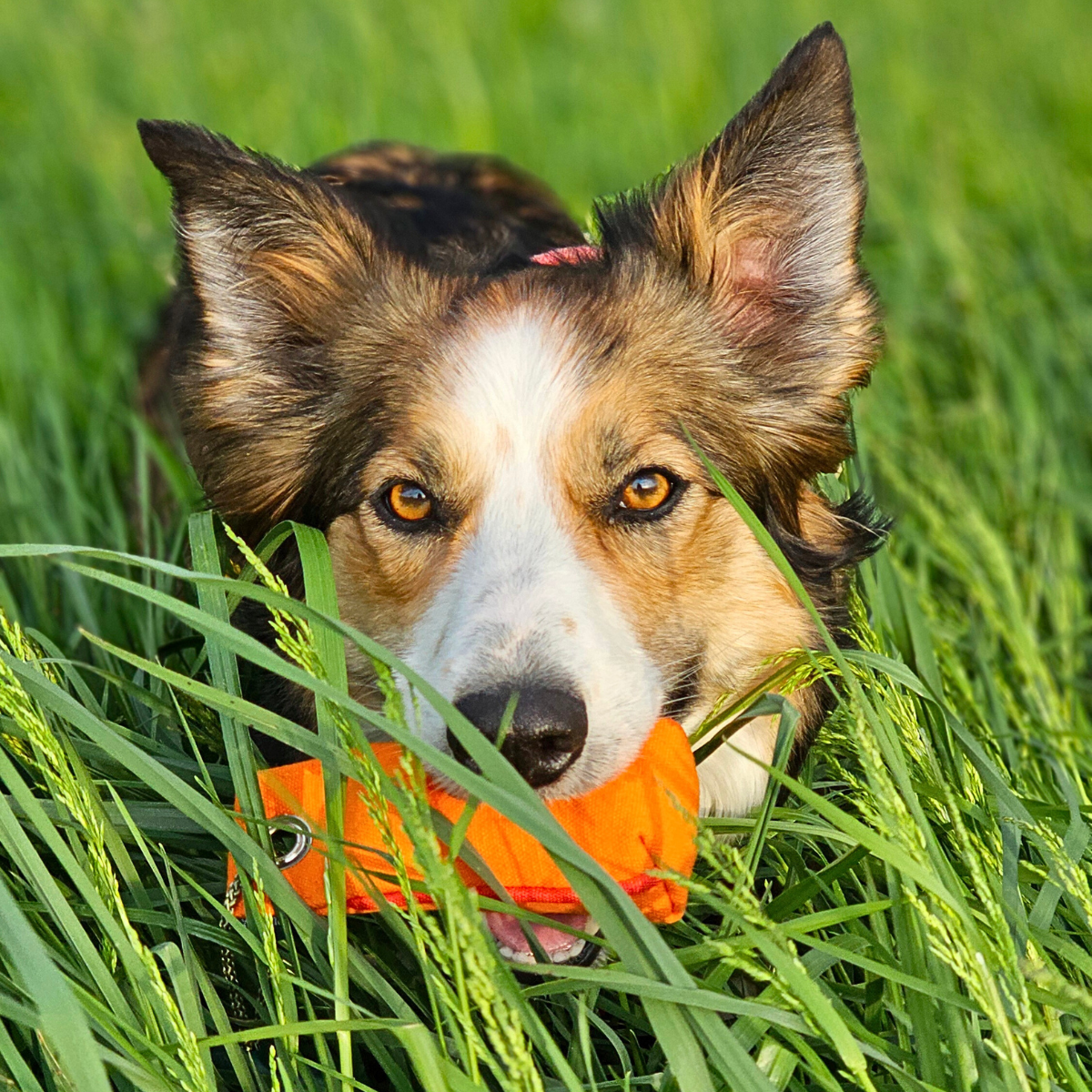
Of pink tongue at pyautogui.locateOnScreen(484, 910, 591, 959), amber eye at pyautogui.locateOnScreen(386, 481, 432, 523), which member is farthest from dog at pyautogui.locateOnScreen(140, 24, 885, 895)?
pink tongue at pyautogui.locateOnScreen(484, 910, 591, 959)

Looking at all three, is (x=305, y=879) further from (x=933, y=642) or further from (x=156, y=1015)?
(x=933, y=642)

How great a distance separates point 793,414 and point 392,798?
1.26 meters

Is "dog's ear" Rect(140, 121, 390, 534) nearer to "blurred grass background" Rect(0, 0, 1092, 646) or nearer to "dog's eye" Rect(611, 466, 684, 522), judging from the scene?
"dog's eye" Rect(611, 466, 684, 522)

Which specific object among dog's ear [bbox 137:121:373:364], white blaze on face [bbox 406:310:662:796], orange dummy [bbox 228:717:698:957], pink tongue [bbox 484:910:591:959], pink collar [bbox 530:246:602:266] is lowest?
pink tongue [bbox 484:910:591:959]

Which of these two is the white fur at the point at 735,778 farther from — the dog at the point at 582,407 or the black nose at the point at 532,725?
the black nose at the point at 532,725

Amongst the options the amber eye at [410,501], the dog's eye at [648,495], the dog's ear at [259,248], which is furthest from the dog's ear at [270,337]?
the dog's eye at [648,495]

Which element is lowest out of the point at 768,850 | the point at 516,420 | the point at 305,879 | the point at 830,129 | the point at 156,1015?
the point at 156,1015

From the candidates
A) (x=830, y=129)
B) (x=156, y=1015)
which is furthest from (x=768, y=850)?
(x=830, y=129)

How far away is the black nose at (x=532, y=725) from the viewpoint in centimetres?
199

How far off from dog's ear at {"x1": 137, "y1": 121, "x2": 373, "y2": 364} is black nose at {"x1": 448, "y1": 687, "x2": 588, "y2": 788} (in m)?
1.03

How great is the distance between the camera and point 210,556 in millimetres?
2217

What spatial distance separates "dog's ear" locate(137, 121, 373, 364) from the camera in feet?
8.11

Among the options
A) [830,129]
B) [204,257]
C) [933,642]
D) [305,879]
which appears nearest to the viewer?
[305,879]

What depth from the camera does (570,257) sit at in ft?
9.02
